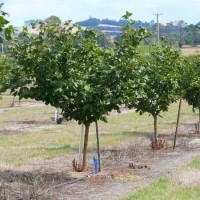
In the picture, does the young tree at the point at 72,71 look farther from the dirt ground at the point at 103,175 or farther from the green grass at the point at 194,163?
the green grass at the point at 194,163

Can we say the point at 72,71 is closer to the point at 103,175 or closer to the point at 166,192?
the point at 103,175

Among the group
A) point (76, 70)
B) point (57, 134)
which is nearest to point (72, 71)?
point (76, 70)

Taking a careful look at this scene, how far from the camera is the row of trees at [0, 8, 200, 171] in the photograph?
11.9m

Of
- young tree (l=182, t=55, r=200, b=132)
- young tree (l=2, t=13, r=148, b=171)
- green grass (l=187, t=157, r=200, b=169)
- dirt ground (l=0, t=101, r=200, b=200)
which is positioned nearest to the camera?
dirt ground (l=0, t=101, r=200, b=200)

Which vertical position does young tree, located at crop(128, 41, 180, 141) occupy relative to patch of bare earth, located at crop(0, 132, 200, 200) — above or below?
above

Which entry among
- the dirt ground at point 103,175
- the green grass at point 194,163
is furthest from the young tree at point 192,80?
the green grass at point 194,163

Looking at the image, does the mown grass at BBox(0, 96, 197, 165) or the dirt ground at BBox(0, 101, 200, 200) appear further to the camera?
the mown grass at BBox(0, 96, 197, 165)

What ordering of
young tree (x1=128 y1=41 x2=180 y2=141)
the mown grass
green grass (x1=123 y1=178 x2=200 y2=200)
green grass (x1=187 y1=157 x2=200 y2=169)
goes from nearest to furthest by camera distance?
green grass (x1=123 y1=178 x2=200 y2=200) < green grass (x1=187 y1=157 x2=200 y2=169) < the mown grass < young tree (x1=128 y1=41 x2=180 y2=141)

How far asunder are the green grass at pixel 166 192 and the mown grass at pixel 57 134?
5.20 meters

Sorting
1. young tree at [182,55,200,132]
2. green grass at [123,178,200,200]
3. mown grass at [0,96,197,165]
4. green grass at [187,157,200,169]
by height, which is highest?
young tree at [182,55,200,132]

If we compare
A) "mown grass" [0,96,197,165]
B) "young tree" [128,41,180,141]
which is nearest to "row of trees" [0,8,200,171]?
"mown grass" [0,96,197,165]

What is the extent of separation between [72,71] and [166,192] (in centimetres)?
346

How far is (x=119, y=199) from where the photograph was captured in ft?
34.8

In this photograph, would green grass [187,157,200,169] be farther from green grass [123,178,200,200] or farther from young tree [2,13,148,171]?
young tree [2,13,148,171]
